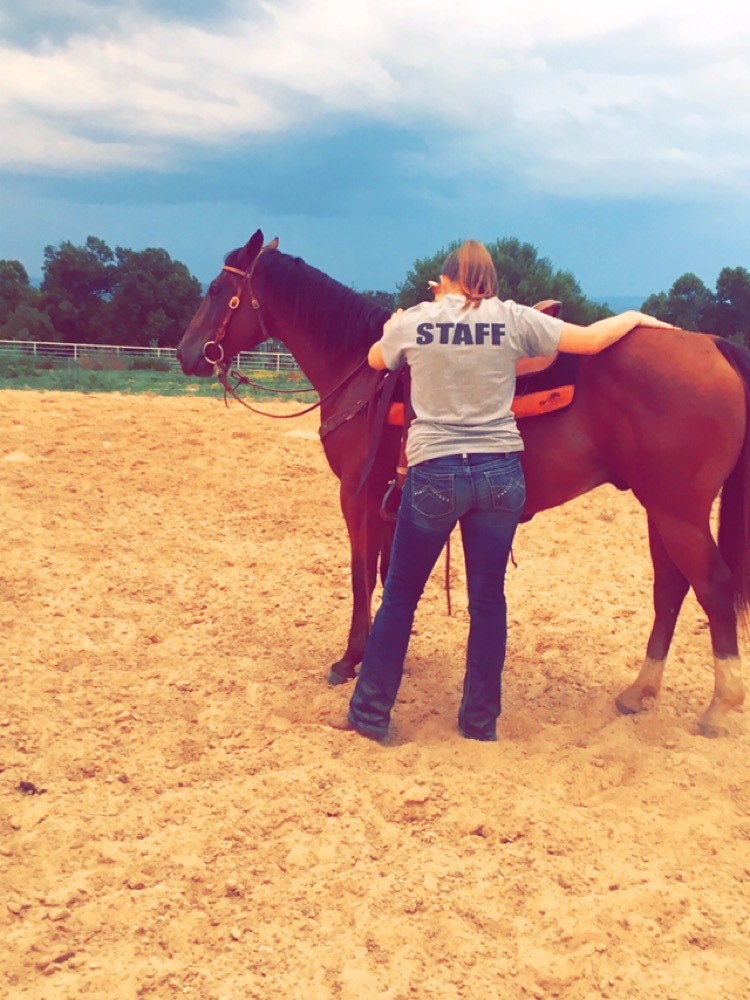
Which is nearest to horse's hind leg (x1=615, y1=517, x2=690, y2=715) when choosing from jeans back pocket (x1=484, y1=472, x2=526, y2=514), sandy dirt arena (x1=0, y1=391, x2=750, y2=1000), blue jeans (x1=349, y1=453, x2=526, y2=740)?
sandy dirt arena (x1=0, y1=391, x2=750, y2=1000)

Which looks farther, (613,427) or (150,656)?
(150,656)

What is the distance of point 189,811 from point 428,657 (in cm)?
206

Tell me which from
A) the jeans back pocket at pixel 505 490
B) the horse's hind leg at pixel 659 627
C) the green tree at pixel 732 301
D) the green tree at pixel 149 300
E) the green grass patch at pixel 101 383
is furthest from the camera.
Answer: the green tree at pixel 149 300

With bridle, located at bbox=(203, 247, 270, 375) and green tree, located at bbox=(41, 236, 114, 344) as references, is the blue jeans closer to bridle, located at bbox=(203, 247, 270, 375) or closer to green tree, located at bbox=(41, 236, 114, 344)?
bridle, located at bbox=(203, 247, 270, 375)

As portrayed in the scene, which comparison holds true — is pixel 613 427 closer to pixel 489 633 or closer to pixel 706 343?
pixel 706 343

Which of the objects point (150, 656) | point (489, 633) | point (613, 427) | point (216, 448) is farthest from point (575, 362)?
point (216, 448)

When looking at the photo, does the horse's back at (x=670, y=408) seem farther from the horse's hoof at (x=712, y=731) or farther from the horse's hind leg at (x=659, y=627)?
the horse's hoof at (x=712, y=731)

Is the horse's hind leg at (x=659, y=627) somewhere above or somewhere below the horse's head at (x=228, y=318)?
below

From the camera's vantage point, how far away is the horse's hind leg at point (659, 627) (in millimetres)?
4117

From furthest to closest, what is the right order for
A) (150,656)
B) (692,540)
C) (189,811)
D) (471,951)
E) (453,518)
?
(150,656) → (692,540) → (453,518) → (189,811) → (471,951)

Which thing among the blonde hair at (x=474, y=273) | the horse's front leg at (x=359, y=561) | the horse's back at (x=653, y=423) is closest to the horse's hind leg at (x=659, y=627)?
the horse's back at (x=653, y=423)

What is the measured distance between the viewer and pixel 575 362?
3.68 meters

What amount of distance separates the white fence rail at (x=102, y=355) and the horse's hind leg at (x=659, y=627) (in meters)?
21.9

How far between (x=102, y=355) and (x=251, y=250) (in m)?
25.6
